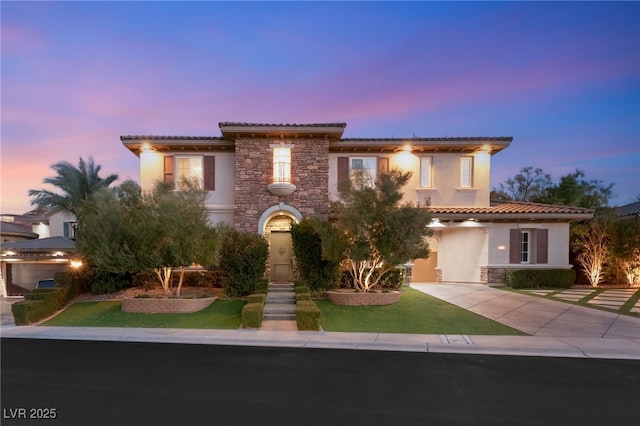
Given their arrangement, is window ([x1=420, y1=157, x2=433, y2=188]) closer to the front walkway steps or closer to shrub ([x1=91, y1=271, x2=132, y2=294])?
the front walkway steps

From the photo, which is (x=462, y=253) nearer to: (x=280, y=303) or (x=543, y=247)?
(x=543, y=247)

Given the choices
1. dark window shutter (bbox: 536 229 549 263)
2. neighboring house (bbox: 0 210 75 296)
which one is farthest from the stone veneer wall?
dark window shutter (bbox: 536 229 549 263)

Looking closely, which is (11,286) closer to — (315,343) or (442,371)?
(315,343)

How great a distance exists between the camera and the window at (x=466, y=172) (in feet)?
60.0

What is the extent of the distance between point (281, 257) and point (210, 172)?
19.2ft

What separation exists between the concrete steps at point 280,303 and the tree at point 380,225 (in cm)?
243

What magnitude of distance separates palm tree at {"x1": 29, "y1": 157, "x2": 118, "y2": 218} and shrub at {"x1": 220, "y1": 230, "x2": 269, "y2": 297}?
12.8m

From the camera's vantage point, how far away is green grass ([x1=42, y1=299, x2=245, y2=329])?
35.6 feet

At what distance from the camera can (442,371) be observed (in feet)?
22.0

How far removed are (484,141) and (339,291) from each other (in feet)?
37.0

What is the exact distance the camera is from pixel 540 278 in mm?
16984

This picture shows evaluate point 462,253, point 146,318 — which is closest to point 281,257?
point 146,318

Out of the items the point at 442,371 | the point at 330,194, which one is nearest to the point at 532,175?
the point at 330,194

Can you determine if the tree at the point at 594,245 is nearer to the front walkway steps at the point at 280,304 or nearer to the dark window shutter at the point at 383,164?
the dark window shutter at the point at 383,164
